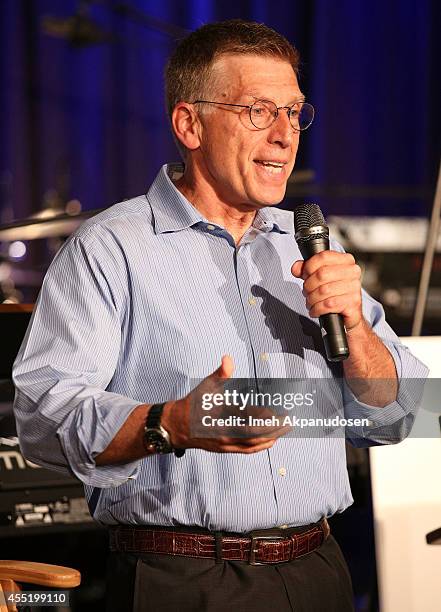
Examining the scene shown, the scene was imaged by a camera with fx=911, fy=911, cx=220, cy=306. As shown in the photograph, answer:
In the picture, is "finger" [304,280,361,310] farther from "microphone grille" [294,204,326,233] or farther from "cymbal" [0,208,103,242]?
"cymbal" [0,208,103,242]

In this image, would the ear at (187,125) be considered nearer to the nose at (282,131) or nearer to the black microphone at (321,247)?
the nose at (282,131)

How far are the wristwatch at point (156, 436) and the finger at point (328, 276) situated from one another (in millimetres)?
314

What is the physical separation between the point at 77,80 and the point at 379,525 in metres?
6.44

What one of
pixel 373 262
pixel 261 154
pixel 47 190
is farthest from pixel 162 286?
pixel 47 190

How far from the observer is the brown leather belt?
4.97 feet

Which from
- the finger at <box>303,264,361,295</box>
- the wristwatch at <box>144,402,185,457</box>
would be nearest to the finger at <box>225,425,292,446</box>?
the wristwatch at <box>144,402,185,457</box>

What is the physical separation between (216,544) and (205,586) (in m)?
0.07

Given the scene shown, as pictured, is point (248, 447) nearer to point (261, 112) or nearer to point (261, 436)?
point (261, 436)

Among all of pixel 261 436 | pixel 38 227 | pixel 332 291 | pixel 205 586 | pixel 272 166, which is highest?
pixel 272 166

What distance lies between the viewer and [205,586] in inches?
59.1

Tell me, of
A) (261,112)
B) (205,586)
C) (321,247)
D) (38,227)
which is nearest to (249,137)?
(261,112)

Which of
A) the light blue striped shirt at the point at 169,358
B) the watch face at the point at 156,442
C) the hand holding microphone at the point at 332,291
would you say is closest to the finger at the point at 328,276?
the hand holding microphone at the point at 332,291

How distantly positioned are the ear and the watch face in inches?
28.3

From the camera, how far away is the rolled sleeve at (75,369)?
135 centimetres
